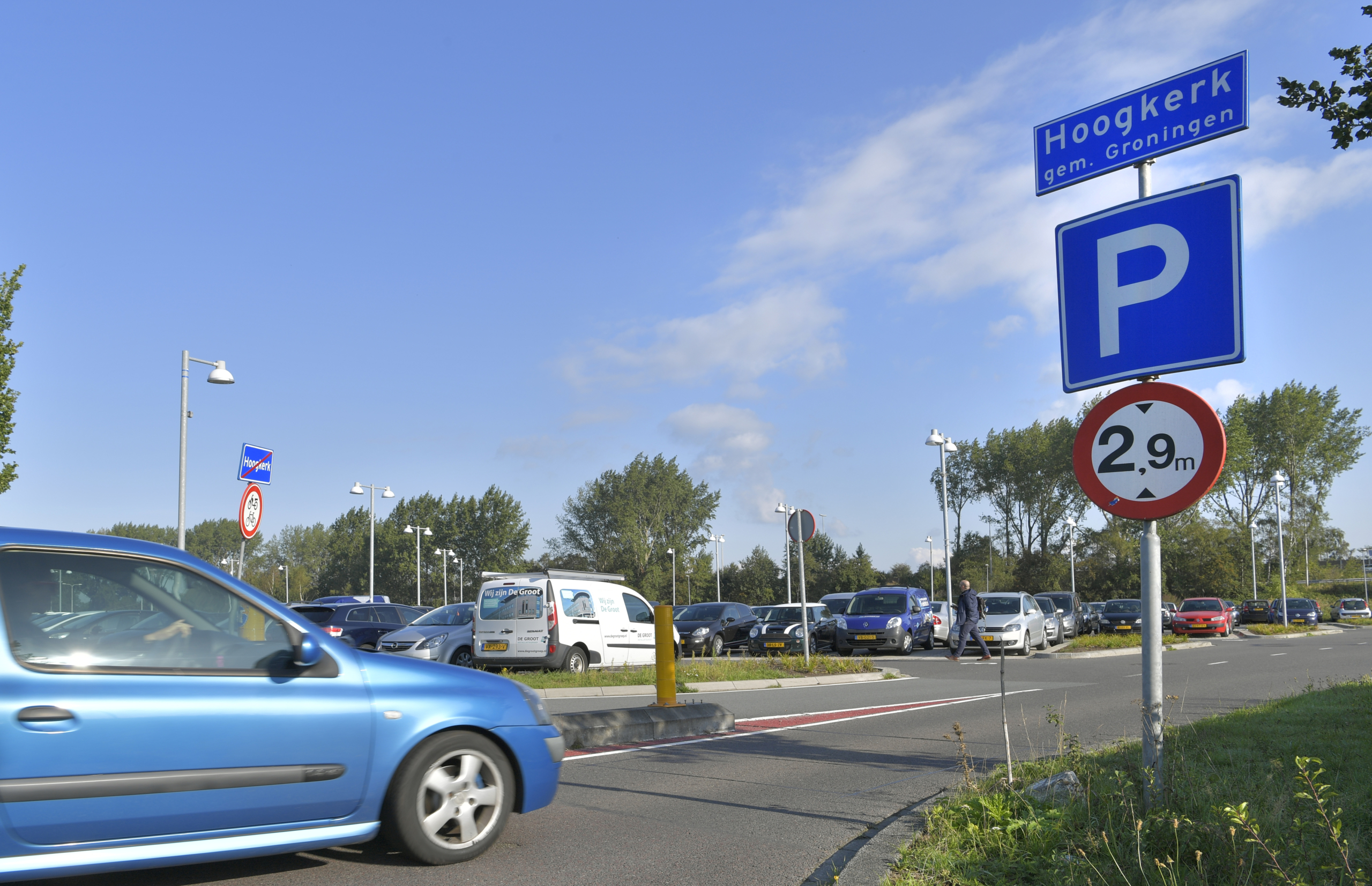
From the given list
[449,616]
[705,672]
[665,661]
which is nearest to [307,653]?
[665,661]

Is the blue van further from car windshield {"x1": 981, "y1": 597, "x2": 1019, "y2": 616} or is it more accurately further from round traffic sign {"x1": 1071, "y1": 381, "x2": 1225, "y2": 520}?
round traffic sign {"x1": 1071, "y1": 381, "x2": 1225, "y2": 520}

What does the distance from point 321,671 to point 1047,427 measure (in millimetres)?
85320

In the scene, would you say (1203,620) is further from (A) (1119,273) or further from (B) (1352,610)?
(B) (1352,610)

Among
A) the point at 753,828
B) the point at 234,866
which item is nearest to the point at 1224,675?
the point at 753,828

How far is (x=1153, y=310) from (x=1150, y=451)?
712mm

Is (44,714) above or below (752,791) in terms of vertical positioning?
above

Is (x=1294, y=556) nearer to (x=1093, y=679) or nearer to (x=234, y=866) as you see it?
(x=1093, y=679)

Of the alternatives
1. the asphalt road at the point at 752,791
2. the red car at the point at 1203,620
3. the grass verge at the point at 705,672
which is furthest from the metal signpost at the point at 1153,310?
the red car at the point at 1203,620

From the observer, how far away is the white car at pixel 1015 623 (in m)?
23.6

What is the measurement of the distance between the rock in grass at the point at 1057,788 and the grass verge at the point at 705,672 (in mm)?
8512

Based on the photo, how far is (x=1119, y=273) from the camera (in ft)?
15.8

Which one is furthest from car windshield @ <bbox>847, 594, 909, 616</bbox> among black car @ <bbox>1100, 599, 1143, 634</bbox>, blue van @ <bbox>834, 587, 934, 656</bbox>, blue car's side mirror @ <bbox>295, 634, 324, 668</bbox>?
blue car's side mirror @ <bbox>295, 634, 324, 668</bbox>

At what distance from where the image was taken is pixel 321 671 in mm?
4328

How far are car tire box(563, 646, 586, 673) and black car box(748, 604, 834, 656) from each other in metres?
8.39
